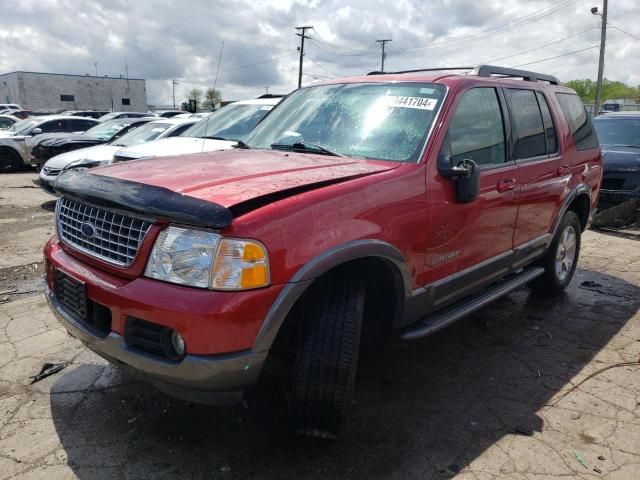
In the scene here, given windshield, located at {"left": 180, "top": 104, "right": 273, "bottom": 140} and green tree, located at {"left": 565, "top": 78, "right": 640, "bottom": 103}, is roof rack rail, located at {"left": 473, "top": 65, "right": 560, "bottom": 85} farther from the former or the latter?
green tree, located at {"left": 565, "top": 78, "right": 640, "bottom": 103}

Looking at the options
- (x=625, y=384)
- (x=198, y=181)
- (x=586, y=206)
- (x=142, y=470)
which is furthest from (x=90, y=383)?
(x=586, y=206)

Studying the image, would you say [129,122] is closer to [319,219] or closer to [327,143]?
[327,143]

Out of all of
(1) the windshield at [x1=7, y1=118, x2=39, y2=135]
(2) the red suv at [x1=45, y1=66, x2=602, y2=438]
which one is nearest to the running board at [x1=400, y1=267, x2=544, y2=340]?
(2) the red suv at [x1=45, y1=66, x2=602, y2=438]

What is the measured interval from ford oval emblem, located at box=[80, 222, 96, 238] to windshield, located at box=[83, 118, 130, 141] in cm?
970

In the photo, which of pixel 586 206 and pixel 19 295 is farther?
pixel 586 206

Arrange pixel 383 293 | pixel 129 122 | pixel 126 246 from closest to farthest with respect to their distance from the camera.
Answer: pixel 126 246, pixel 383 293, pixel 129 122

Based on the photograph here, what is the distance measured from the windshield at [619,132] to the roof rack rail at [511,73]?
4.85 meters

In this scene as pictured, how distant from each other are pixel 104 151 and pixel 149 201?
23.9 feet

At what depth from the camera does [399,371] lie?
3566mm

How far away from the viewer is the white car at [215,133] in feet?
23.1

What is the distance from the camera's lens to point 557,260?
193 inches

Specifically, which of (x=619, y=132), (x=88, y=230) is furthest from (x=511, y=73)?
(x=619, y=132)

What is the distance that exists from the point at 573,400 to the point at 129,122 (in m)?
11.5

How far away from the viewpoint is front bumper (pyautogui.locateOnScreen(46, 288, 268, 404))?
2189mm
